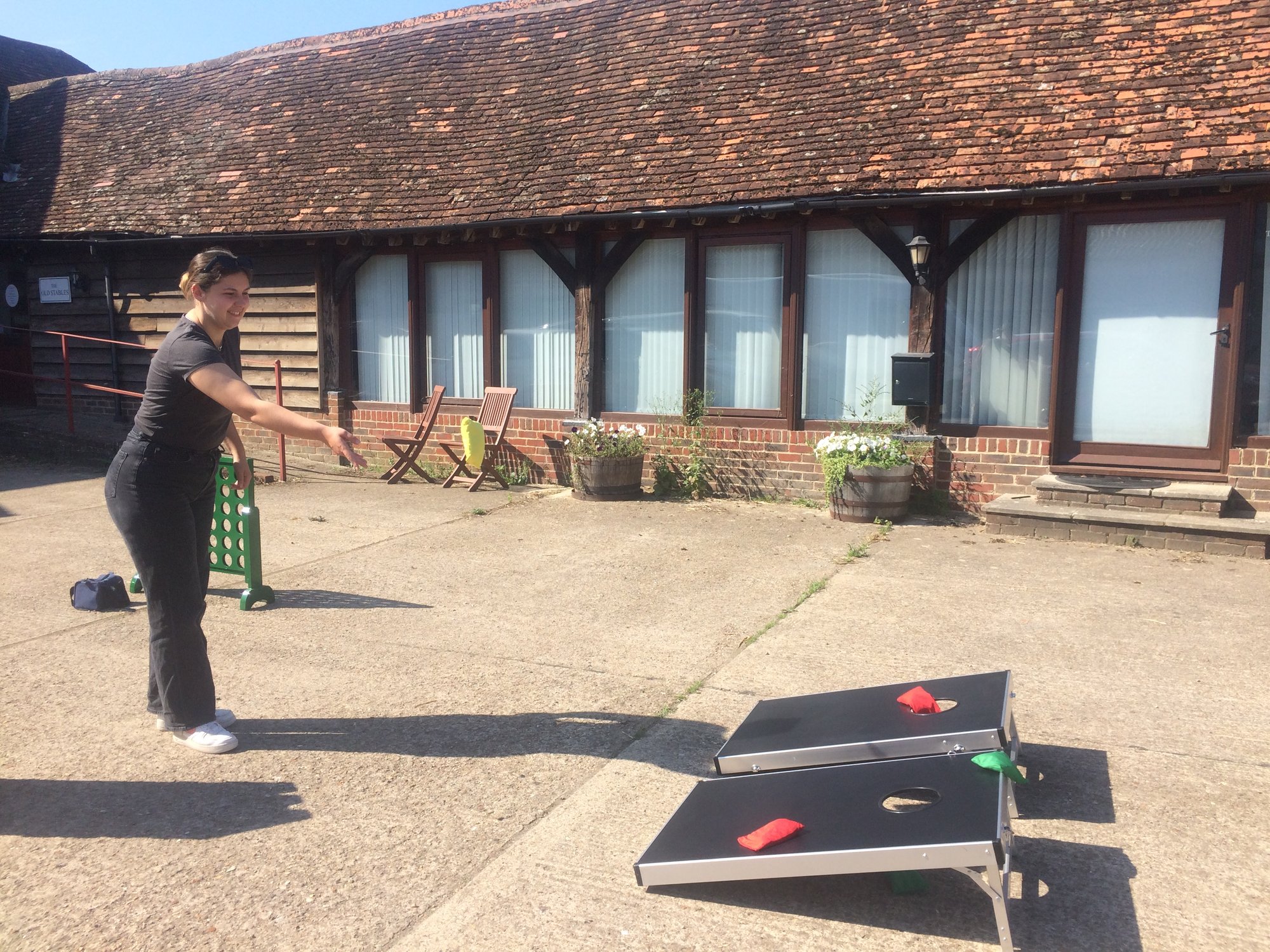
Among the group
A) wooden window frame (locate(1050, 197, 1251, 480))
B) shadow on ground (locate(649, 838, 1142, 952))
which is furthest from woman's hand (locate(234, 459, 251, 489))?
wooden window frame (locate(1050, 197, 1251, 480))

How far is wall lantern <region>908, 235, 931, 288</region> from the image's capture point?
28.5 ft

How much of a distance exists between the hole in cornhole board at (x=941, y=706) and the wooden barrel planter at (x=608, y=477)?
6.00m

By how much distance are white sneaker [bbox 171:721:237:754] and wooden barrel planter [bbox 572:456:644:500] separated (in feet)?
19.5

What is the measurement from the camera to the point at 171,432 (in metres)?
3.78

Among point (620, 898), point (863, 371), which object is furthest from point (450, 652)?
point (863, 371)

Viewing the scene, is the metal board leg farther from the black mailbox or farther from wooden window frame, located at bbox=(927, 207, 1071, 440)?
wooden window frame, located at bbox=(927, 207, 1071, 440)

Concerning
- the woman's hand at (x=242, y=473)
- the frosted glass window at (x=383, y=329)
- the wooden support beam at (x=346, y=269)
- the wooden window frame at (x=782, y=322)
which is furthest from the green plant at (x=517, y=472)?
the woman's hand at (x=242, y=473)

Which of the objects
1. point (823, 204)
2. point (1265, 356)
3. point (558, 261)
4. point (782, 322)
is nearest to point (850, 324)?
point (782, 322)

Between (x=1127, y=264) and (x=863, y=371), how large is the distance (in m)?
2.37

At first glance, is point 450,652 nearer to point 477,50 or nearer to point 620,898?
point 620,898

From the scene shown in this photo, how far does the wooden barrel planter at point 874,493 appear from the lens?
336 inches

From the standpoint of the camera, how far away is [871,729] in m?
3.57

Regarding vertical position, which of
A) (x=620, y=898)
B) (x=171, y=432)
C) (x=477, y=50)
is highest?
(x=477, y=50)

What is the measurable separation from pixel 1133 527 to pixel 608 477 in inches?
180
